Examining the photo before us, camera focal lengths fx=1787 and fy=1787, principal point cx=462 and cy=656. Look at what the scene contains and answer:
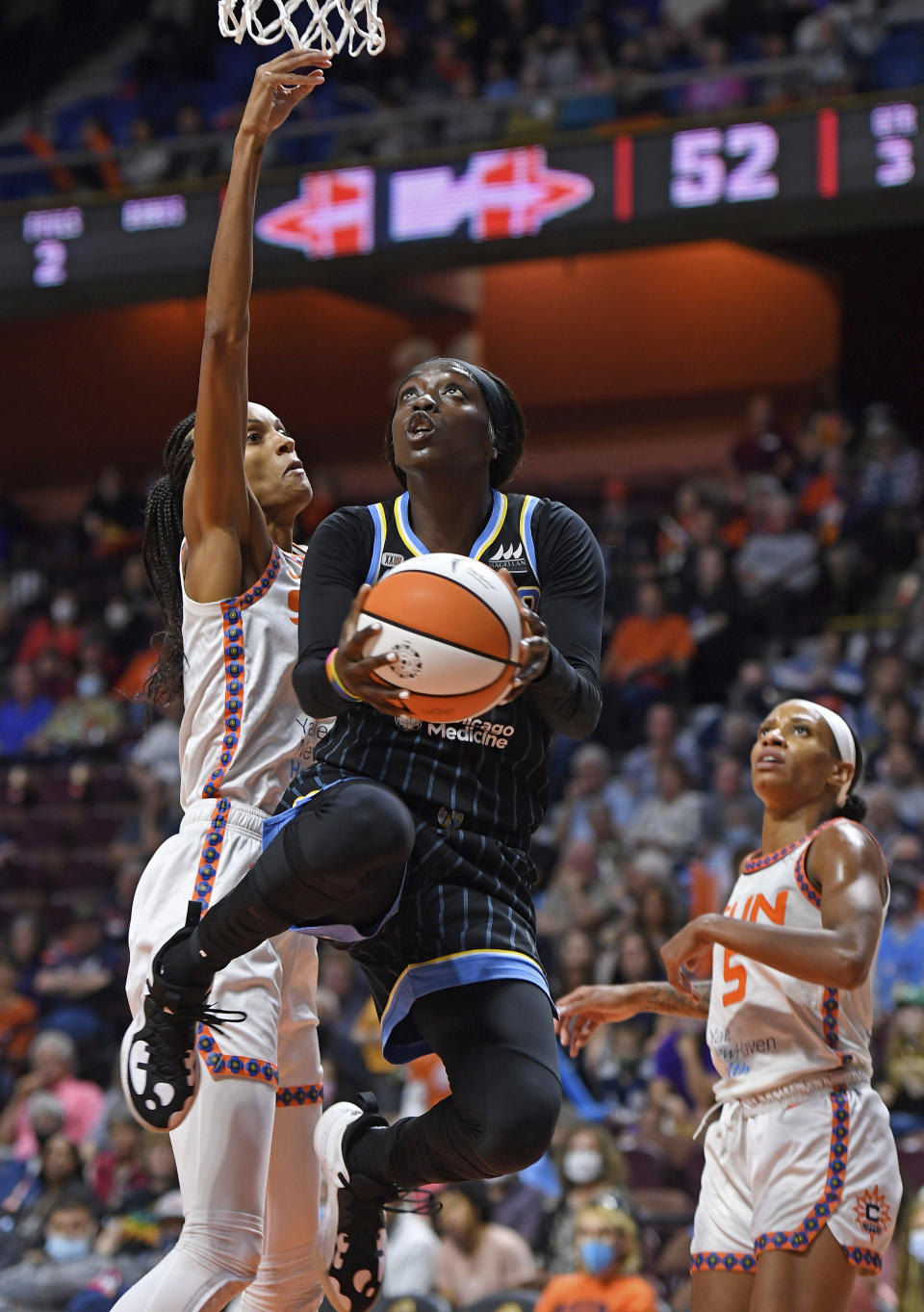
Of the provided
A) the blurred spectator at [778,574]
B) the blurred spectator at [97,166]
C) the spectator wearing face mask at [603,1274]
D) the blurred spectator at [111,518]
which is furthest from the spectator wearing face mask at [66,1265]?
the blurred spectator at [111,518]

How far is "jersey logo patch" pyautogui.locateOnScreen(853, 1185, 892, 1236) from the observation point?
3.97m

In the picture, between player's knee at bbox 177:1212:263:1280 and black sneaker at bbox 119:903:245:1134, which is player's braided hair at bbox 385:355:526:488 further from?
player's knee at bbox 177:1212:263:1280

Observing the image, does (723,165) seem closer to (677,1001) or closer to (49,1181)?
(49,1181)

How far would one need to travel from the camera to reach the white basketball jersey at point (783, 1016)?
4148mm

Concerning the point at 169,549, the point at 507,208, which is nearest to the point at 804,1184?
the point at 169,549

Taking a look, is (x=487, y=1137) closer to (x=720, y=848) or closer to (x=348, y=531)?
(x=348, y=531)

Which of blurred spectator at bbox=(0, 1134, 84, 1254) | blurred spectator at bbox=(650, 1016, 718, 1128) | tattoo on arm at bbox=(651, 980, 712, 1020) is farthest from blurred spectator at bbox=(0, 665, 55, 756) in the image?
tattoo on arm at bbox=(651, 980, 712, 1020)

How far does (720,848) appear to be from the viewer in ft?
30.9

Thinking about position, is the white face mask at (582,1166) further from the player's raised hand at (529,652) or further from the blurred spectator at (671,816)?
the player's raised hand at (529,652)

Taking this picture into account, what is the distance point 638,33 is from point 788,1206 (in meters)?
11.6

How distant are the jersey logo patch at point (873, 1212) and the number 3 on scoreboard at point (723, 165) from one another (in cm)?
755

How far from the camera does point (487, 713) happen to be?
3.47 metres

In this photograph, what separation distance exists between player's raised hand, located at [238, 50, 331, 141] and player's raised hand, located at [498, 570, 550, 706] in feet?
4.14

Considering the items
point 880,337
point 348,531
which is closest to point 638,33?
point 880,337
